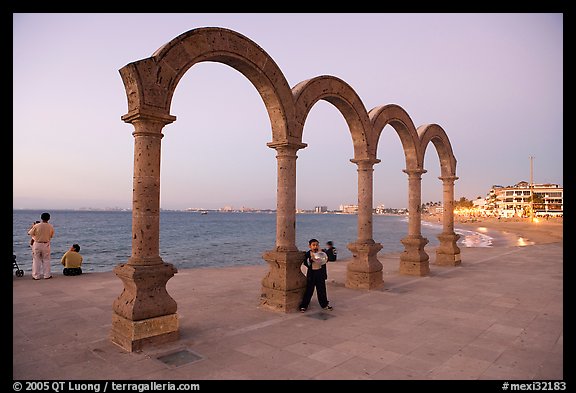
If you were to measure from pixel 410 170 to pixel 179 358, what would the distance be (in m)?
10.4

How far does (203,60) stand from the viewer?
273 inches

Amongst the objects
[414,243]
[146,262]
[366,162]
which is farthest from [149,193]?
[414,243]

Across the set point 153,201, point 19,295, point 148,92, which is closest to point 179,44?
point 148,92

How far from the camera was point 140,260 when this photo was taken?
6102mm

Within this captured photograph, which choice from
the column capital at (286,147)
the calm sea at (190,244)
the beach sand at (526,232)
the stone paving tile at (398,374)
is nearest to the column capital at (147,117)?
the column capital at (286,147)

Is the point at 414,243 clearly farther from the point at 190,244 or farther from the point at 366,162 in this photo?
the point at 190,244

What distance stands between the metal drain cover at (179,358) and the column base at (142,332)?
1.74 ft

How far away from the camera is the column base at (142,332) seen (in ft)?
18.5

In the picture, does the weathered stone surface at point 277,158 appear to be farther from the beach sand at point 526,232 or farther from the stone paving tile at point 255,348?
the beach sand at point 526,232

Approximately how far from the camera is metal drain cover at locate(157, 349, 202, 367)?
16.9 ft

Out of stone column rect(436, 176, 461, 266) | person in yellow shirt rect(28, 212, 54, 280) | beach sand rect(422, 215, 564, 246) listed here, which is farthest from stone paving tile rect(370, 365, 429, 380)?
beach sand rect(422, 215, 564, 246)

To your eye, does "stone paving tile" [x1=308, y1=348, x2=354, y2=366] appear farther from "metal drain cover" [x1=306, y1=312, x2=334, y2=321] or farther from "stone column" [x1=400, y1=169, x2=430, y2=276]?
"stone column" [x1=400, y1=169, x2=430, y2=276]

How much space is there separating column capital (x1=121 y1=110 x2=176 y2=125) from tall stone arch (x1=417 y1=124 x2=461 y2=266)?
9983mm
